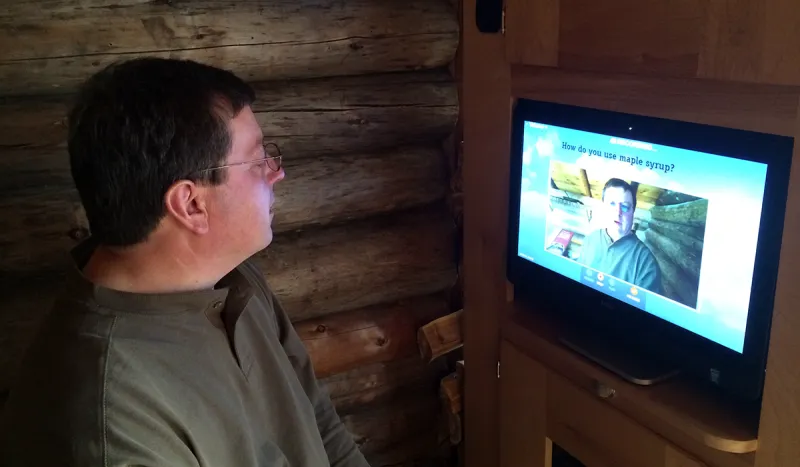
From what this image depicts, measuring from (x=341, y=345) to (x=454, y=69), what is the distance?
3.05ft

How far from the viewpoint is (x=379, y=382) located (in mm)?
2305

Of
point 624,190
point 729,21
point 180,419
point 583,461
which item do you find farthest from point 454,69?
point 180,419

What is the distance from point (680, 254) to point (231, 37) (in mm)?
1201

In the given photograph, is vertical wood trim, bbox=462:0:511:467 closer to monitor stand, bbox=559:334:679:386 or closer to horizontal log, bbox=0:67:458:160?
horizontal log, bbox=0:67:458:160

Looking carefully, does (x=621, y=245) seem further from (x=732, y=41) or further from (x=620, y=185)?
(x=732, y=41)

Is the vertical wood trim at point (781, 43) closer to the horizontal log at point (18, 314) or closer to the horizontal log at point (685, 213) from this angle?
the horizontal log at point (685, 213)

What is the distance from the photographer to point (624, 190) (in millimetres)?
Answer: 1475

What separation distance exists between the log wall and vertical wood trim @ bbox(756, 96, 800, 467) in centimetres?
116

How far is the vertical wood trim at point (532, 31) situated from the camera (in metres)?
1.59

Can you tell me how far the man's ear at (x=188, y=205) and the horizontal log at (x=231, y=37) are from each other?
2.05ft

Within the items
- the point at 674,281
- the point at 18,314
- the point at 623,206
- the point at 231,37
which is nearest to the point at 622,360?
the point at 674,281

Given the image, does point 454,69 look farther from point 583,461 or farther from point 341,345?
point 583,461

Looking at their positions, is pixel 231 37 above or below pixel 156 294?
above

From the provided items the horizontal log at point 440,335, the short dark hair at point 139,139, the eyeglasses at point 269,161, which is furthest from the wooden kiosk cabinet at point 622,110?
the short dark hair at point 139,139
